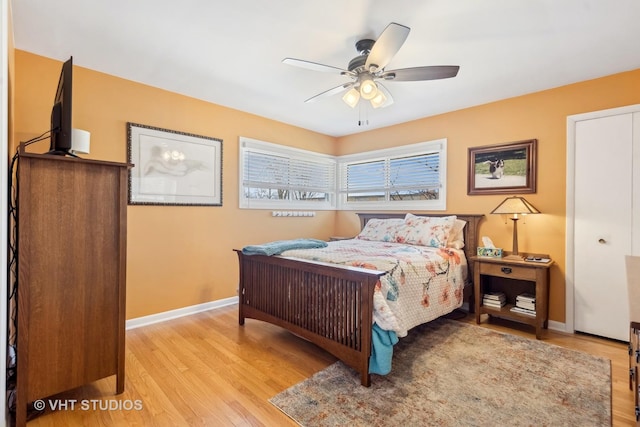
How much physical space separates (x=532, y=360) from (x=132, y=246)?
356 centimetres

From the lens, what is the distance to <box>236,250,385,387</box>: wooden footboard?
6.57 feet

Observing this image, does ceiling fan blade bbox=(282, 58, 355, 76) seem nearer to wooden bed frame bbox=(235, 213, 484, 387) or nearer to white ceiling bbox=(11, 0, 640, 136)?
white ceiling bbox=(11, 0, 640, 136)

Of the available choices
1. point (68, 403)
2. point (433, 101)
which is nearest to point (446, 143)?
point (433, 101)

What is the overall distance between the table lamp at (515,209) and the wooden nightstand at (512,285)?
0.16 m

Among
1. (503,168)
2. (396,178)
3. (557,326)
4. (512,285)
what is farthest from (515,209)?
(396,178)

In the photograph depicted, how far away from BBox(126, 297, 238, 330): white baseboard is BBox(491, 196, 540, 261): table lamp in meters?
3.11

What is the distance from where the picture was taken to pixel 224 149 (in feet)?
11.9

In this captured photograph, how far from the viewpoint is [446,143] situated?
12.4 feet

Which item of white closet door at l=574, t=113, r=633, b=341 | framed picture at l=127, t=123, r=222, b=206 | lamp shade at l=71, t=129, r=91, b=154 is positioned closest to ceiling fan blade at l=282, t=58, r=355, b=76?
lamp shade at l=71, t=129, r=91, b=154

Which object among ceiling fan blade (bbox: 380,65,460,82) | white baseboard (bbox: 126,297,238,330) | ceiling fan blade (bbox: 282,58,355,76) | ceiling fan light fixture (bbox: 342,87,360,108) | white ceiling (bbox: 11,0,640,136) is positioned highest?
white ceiling (bbox: 11,0,640,136)

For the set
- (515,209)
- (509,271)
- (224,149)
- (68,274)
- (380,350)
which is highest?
(224,149)

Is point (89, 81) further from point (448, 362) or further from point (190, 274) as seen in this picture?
point (448, 362)

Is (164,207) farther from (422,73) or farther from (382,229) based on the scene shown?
(422,73)

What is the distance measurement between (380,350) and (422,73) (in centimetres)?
189
